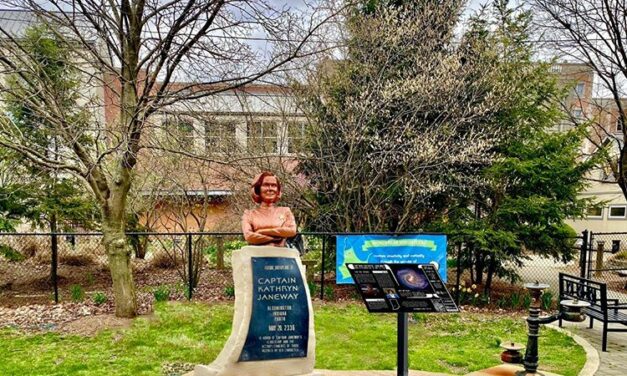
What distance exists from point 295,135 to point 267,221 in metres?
6.24

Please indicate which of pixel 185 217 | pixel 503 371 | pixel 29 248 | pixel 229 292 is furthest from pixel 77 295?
pixel 503 371

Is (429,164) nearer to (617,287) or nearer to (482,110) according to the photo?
(482,110)

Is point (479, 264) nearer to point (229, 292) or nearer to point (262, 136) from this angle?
point (229, 292)

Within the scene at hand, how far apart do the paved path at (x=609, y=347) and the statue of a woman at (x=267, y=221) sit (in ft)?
14.1

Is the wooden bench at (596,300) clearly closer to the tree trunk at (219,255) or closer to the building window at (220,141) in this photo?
the building window at (220,141)

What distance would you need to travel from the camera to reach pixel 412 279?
14.8 feet

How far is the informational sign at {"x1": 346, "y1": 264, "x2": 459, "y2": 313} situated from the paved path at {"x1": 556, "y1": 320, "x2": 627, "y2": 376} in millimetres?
2888

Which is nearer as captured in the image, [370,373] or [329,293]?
[370,373]

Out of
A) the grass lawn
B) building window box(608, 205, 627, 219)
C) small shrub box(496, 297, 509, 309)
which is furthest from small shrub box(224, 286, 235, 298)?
building window box(608, 205, 627, 219)

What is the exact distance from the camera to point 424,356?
6.23 m

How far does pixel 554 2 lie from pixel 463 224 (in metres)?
5.57

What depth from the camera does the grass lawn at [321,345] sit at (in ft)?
19.1

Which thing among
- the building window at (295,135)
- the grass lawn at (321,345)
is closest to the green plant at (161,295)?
the grass lawn at (321,345)

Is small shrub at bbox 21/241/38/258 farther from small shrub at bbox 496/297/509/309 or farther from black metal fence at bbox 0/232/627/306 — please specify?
small shrub at bbox 496/297/509/309
